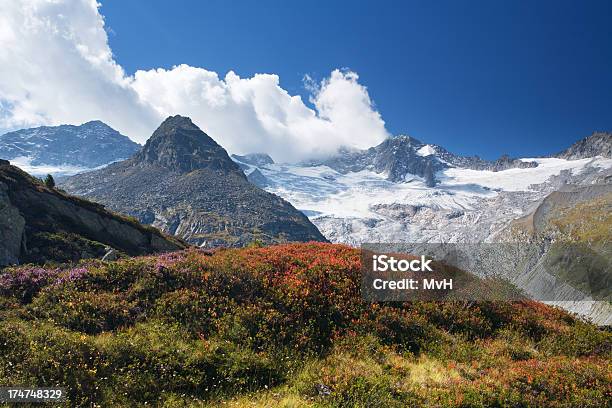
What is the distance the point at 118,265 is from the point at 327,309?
361 inches

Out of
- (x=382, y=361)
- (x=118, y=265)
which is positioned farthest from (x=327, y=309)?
(x=118, y=265)

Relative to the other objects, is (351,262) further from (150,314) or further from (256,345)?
(150,314)

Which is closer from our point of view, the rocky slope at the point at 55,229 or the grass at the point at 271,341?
the grass at the point at 271,341

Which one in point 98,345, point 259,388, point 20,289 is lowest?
point 259,388

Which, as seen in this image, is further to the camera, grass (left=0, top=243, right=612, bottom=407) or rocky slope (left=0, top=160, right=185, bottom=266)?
rocky slope (left=0, top=160, right=185, bottom=266)

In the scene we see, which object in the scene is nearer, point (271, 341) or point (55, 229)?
point (271, 341)

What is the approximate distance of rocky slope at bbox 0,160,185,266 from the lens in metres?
22.7

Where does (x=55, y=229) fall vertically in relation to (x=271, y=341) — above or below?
above

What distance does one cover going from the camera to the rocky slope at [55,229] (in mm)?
22719

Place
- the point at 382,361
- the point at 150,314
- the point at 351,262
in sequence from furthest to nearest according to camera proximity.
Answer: the point at 351,262 < the point at 150,314 < the point at 382,361

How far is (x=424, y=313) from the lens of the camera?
16.5m

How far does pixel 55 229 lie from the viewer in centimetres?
2888

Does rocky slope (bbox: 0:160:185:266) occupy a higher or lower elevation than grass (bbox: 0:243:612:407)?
higher

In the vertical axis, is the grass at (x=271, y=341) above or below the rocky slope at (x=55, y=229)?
below
